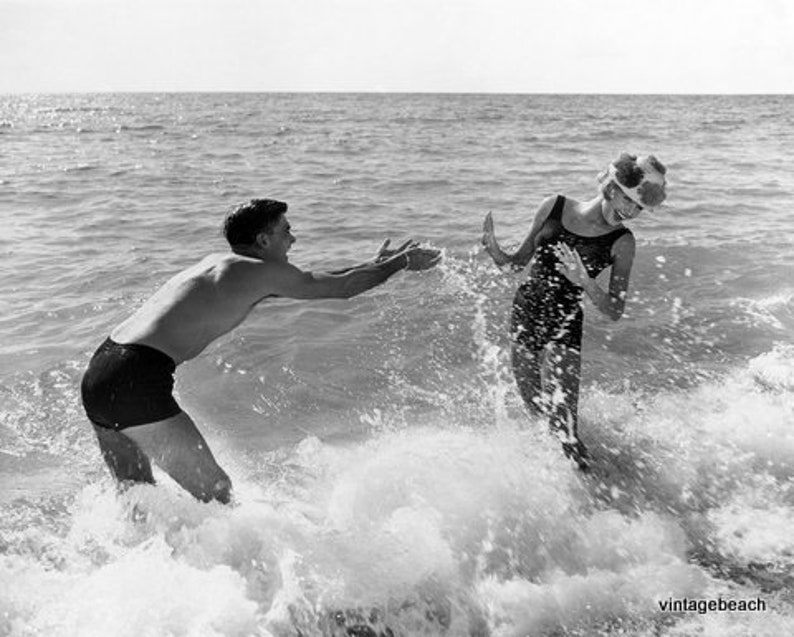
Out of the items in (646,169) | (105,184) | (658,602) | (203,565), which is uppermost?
(646,169)

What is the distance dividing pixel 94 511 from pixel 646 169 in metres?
3.73

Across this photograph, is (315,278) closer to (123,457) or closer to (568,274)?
(123,457)

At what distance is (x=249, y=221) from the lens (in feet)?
12.5

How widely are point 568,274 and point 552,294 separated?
30 cm

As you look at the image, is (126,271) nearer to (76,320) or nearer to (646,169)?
(76,320)

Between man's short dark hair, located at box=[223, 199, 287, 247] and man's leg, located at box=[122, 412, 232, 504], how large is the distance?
93cm

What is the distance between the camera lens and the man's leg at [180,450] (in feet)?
12.7

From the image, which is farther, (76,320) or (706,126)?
(706,126)

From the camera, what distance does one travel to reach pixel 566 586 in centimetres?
393

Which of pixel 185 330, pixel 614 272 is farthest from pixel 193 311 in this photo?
pixel 614 272

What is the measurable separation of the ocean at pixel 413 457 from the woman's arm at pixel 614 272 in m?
1.03

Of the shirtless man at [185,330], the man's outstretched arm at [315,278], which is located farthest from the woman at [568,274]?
the shirtless man at [185,330]

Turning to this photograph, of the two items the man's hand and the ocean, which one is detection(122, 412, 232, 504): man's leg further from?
the man's hand

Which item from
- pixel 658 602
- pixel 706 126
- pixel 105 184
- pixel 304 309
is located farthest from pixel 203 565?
pixel 706 126
